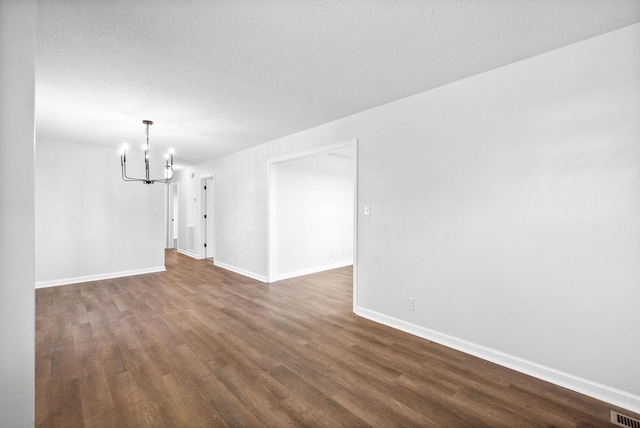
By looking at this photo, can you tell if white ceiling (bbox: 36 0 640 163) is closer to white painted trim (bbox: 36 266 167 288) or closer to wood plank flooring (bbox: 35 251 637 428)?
wood plank flooring (bbox: 35 251 637 428)

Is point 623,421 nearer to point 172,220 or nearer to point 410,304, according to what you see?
point 410,304

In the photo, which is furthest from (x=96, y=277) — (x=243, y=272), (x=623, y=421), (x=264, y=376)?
(x=623, y=421)

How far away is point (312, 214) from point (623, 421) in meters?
4.56

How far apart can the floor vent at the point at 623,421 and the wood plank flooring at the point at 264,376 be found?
0.26 feet

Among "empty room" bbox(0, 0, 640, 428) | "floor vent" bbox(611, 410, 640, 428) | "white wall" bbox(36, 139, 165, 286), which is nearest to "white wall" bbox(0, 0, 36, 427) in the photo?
"empty room" bbox(0, 0, 640, 428)

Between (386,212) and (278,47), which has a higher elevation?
(278,47)

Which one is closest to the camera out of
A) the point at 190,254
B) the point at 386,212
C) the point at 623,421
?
the point at 623,421

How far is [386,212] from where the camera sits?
3.14 meters

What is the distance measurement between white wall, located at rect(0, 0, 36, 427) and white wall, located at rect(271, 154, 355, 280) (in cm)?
374

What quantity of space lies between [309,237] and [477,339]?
139 inches

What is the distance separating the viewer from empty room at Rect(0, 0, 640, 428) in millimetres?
1682

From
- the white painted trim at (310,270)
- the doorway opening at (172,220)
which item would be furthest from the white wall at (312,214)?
the doorway opening at (172,220)

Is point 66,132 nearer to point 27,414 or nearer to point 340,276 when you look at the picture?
point 27,414

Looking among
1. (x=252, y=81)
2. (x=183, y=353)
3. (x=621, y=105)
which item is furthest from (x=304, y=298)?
(x=621, y=105)
